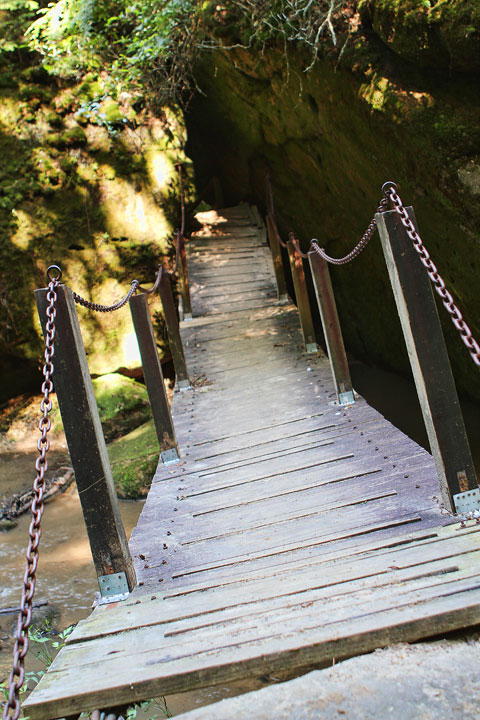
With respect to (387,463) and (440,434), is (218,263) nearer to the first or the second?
(387,463)

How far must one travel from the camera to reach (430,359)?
271 centimetres

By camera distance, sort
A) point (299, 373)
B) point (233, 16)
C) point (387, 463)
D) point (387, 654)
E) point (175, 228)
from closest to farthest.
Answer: point (387, 654), point (387, 463), point (299, 373), point (233, 16), point (175, 228)

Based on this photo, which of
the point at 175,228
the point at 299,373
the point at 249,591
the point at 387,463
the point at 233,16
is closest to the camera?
the point at 249,591

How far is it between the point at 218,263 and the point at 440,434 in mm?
7403

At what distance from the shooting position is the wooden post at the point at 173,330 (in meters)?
6.34

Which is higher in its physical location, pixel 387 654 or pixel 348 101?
pixel 348 101

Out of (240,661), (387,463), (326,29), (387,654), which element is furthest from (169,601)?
(326,29)

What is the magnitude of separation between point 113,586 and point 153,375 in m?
2.22

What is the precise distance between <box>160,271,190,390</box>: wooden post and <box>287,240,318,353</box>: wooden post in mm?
1544

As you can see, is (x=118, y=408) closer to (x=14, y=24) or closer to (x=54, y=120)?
(x=54, y=120)

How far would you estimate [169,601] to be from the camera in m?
2.49

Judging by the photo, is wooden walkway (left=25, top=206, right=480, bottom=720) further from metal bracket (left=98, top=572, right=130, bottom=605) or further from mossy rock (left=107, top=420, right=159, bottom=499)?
mossy rock (left=107, top=420, right=159, bottom=499)

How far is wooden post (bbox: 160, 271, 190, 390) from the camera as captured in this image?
6.34 meters

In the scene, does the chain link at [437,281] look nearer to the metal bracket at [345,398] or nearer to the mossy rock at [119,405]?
the metal bracket at [345,398]
